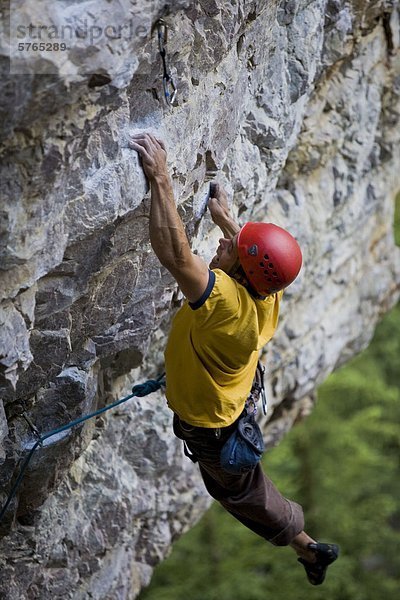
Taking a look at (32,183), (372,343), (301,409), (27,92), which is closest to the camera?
(27,92)

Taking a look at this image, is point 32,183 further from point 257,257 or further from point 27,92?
point 257,257

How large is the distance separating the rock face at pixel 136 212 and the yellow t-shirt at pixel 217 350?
543 mm

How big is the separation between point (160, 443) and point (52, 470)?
1.42m

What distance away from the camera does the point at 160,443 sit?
6.55m

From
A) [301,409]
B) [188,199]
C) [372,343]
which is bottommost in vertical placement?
[372,343]

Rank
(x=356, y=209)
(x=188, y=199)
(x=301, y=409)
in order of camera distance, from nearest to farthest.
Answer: (x=188, y=199) < (x=356, y=209) < (x=301, y=409)

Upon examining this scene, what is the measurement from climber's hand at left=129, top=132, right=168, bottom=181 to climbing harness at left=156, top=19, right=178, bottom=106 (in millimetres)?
234

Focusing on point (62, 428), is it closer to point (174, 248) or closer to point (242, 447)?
point (242, 447)

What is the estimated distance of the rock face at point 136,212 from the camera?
3488 millimetres

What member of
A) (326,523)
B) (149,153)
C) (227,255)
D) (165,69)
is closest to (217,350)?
(227,255)

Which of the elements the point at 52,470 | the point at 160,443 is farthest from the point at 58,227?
Result: the point at 160,443

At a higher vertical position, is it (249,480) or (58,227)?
(58,227)

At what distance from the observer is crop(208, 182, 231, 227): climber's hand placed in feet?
16.9

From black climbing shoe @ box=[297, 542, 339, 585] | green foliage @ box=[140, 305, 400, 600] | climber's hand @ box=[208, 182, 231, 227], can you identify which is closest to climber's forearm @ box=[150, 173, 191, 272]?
climber's hand @ box=[208, 182, 231, 227]
